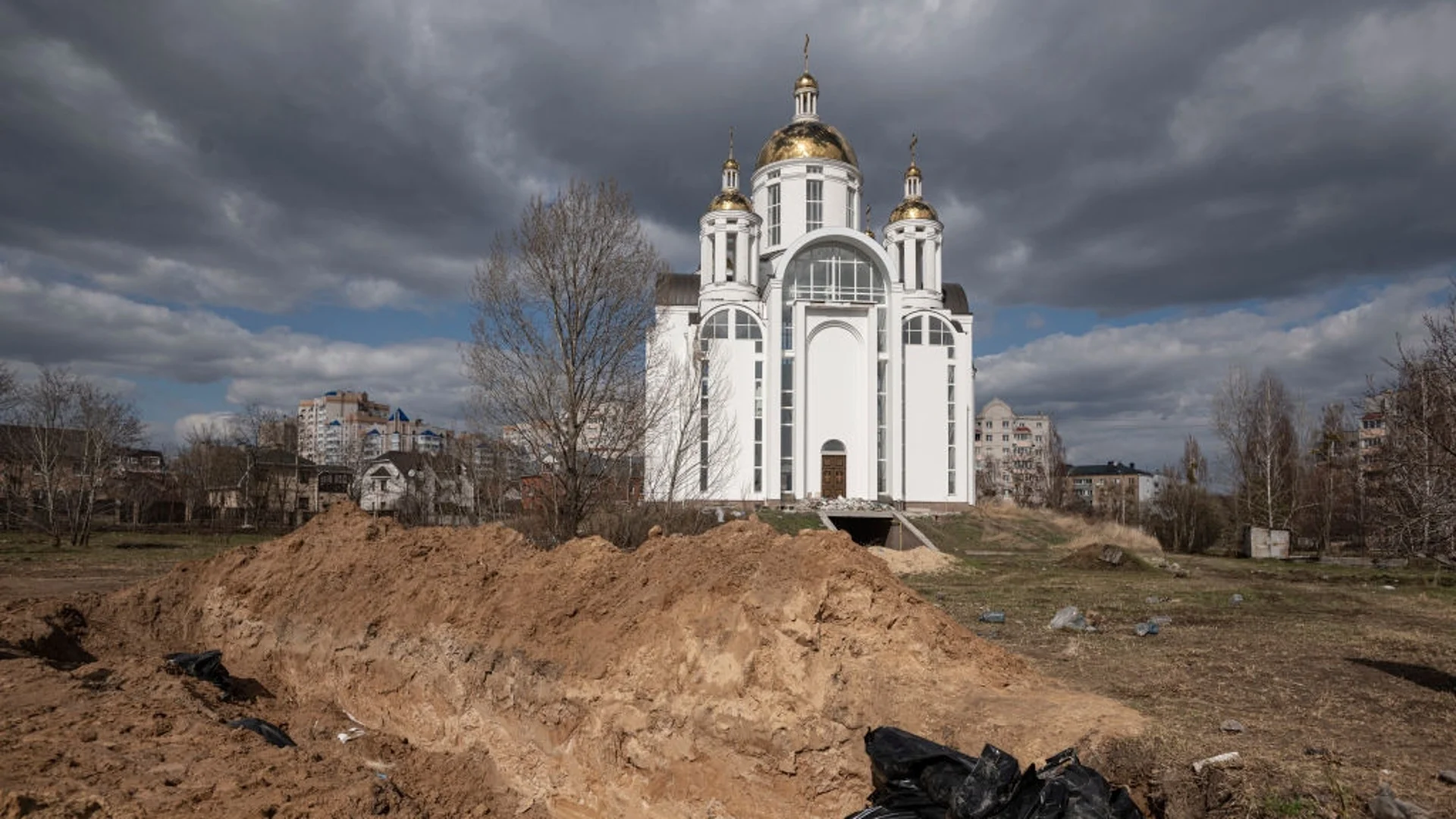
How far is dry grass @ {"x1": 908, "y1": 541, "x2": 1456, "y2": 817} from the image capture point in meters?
5.13

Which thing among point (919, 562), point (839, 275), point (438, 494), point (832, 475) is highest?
point (839, 275)

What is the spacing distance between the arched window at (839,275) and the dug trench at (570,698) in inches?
1244

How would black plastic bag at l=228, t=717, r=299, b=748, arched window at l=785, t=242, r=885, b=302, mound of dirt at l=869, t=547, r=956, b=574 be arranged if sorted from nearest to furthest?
black plastic bag at l=228, t=717, r=299, b=748, mound of dirt at l=869, t=547, r=956, b=574, arched window at l=785, t=242, r=885, b=302

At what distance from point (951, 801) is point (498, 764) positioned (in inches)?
196

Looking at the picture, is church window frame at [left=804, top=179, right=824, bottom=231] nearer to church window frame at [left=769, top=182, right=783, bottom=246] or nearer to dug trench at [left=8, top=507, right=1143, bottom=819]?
church window frame at [left=769, top=182, right=783, bottom=246]

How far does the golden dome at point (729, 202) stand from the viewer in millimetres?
42031

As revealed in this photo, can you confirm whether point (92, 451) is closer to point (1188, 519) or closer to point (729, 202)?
point (729, 202)

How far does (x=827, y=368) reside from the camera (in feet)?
133

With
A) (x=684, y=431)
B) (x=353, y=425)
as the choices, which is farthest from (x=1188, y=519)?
(x=353, y=425)

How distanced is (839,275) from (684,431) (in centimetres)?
2107

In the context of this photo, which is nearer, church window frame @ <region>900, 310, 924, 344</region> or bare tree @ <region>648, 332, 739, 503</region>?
bare tree @ <region>648, 332, 739, 503</region>

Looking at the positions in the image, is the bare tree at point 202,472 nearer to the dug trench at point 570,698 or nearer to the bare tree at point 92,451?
the bare tree at point 92,451

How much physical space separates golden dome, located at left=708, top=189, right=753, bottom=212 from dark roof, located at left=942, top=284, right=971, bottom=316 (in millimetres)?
12071

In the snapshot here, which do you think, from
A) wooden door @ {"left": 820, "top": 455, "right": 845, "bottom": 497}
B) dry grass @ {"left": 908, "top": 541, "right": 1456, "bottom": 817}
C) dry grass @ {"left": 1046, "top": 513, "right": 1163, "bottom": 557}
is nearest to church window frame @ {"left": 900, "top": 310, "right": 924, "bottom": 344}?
wooden door @ {"left": 820, "top": 455, "right": 845, "bottom": 497}
